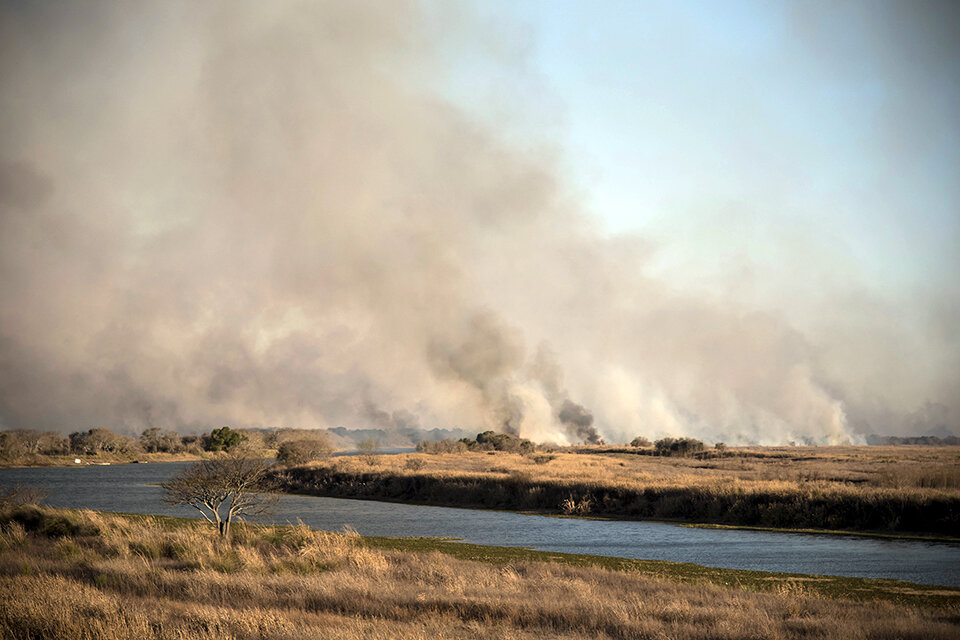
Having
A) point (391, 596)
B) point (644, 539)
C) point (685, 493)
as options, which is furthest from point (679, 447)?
point (391, 596)

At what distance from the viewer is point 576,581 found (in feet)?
91.7

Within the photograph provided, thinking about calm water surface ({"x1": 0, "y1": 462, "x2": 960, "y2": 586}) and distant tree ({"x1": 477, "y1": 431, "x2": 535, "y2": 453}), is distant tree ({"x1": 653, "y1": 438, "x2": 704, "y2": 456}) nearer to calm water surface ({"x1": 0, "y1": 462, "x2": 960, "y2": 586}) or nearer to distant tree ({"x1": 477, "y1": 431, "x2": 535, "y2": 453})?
distant tree ({"x1": 477, "y1": 431, "x2": 535, "y2": 453})

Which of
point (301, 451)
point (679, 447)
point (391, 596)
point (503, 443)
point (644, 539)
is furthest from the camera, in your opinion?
point (503, 443)

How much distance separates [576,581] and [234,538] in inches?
786

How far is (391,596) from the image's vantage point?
2420 centimetres

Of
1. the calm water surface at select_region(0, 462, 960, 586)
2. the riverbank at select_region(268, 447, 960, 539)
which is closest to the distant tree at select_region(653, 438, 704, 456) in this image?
the riverbank at select_region(268, 447, 960, 539)

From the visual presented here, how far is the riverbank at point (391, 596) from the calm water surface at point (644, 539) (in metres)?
4.97

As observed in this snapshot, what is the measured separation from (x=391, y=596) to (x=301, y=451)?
10475cm

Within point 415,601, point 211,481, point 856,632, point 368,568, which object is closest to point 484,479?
point 211,481

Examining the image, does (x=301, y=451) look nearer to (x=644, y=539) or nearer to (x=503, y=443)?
(x=503, y=443)

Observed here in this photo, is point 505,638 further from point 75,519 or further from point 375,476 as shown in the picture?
point 375,476

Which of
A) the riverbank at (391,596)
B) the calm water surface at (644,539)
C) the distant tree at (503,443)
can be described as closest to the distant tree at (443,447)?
the distant tree at (503,443)

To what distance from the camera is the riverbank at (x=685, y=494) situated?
53.3 m

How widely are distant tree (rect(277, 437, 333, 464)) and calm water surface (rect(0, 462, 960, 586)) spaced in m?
42.7
